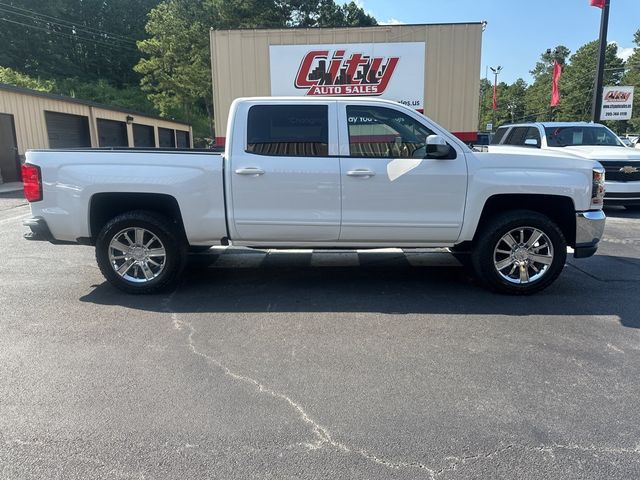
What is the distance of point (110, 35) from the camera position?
5459cm

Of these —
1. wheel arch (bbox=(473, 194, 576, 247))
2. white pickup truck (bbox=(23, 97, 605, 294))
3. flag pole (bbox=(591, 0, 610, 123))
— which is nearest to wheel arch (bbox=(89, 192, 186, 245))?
white pickup truck (bbox=(23, 97, 605, 294))

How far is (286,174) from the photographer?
482cm

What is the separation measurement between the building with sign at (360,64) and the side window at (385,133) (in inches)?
258

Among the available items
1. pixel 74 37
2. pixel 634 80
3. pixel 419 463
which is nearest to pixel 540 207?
pixel 419 463

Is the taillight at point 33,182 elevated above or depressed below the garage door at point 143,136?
below

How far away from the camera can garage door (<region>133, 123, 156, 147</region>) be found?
91.1 ft

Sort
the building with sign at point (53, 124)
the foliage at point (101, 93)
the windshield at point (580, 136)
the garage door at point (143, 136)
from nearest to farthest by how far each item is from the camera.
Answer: the windshield at point (580, 136)
the building with sign at point (53, 124)
the garage door at point (143, 136)
the foliage at point (101, 93)

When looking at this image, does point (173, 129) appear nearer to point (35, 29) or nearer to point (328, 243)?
point (35, 29)

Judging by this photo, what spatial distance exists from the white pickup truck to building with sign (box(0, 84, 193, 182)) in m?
15.6

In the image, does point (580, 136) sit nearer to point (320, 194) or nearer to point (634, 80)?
point (320, 194)

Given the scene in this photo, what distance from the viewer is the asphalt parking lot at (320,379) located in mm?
2526

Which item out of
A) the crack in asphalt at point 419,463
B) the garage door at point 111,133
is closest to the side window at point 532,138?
the crack in asphalt at point 419,463

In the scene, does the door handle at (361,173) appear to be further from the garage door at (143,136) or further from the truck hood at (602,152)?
the garage door at (143,136)

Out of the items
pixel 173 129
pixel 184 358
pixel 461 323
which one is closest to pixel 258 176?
pixel 184 358
